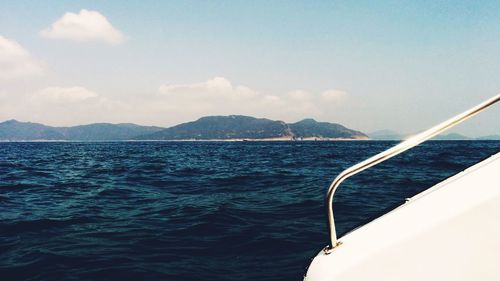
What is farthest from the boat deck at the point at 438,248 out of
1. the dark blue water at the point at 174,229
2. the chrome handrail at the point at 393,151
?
the dark blue water at the point at 174,229

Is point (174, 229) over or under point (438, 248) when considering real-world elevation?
under

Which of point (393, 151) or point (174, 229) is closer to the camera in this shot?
point (393, 151)

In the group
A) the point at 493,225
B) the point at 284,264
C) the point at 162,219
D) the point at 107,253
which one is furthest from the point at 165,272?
the point at 493,225

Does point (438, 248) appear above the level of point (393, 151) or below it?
below

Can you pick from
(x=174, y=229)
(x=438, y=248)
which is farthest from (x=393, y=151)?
(x=174, y=229)

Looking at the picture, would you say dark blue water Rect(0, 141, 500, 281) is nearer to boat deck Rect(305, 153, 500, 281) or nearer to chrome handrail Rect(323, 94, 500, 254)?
boat deck Rect(305, 153, 500, 281)

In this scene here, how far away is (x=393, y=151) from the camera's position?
2.19m

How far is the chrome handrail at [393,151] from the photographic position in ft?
7.16

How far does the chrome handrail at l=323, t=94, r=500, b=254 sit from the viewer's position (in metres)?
2.18

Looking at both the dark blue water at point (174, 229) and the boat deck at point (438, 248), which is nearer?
the boat deck at point (438, 248)

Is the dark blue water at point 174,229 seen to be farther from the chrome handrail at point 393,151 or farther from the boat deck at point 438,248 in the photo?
the chrome handrail at point 393,151

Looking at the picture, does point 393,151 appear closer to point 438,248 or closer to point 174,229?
point 438,248

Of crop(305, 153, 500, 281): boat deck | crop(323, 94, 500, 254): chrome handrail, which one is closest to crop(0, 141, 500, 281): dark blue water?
crop(305, 153, 500, 281): boat deck

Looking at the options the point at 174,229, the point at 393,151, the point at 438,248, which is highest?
the point at 393,151
